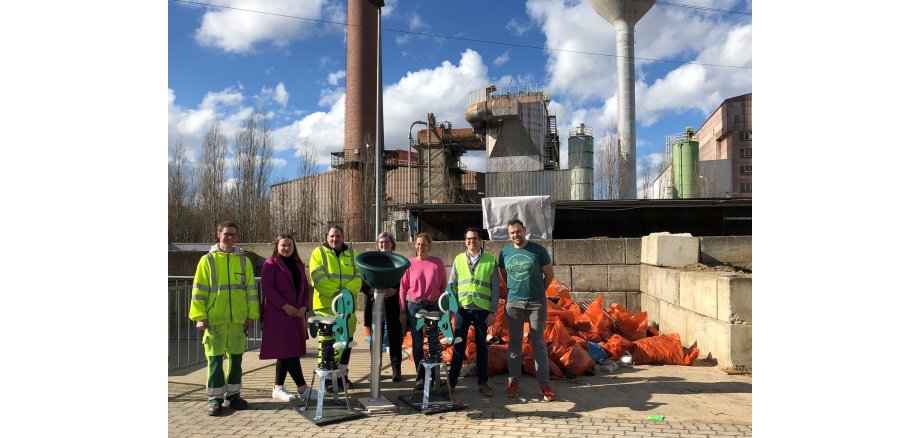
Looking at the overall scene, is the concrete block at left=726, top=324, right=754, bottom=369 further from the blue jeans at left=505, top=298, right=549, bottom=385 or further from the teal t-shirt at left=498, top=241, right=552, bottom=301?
the teal t-shirt at left=498, top=241, right=552, bottom=301

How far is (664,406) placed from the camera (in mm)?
5297

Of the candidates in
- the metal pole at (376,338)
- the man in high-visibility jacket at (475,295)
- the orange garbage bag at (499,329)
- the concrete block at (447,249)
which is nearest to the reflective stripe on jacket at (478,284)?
the man in high-visibility jacket at (475,295)

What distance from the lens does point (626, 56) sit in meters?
32.9

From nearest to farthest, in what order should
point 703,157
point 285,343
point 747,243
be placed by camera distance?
point 285,343, point 747,243, point 703,157

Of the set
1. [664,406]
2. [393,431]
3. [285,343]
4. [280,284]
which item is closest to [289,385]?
[285,343]

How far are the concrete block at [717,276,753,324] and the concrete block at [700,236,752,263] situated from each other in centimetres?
362

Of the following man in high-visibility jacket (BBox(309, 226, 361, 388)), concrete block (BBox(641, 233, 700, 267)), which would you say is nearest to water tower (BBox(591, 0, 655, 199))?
concrete block (BBox(641, 233, 700, 267))

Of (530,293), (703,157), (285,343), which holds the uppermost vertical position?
(703,157)

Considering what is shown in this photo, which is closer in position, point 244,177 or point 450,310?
point 450,310

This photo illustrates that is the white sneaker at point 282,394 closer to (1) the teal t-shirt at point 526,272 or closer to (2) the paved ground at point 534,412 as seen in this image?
(2) the paved ground at point 534,412

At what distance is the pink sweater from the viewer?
5816 mm

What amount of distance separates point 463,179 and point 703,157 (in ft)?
111

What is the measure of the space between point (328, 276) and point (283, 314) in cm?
57

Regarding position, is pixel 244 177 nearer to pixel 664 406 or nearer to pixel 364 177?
pixel 364 177
